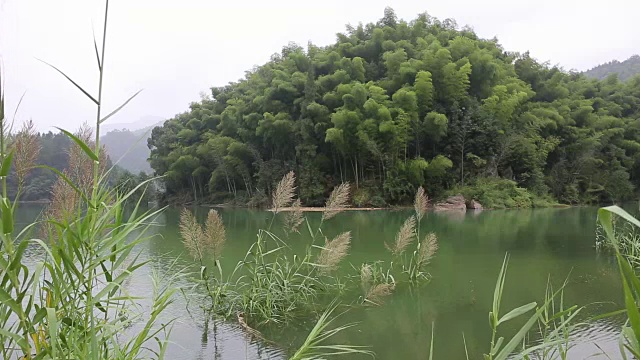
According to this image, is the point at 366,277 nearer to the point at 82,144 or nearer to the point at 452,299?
the point at 452,299

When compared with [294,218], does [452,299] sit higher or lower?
lower

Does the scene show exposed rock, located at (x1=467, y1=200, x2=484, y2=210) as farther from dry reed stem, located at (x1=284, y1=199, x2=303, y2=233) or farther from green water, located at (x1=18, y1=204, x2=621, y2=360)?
dry reed stem, located at (x1=284, y1=199, x2=303, y2=233)

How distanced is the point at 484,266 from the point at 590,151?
16.5 metres

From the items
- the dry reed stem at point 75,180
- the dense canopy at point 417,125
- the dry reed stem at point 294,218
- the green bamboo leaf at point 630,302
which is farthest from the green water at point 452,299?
the dense canopy at point 417,125

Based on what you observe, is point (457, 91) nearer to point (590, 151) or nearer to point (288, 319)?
point (590, 151)

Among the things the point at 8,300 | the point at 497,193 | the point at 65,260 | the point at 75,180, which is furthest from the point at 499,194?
the point at 8,300

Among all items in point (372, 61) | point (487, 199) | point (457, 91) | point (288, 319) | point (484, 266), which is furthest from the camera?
point (372, 61)

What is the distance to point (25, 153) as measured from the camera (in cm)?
129

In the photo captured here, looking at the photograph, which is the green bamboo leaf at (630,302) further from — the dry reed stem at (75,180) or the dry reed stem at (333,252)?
the dry reed stem at (333,252)

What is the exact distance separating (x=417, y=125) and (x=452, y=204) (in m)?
3.22

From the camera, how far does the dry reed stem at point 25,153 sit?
4.15 ft

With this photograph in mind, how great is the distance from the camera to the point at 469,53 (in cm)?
1841

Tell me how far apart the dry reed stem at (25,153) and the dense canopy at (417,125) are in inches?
605

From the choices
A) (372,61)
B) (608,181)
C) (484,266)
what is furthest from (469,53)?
(484,266)
